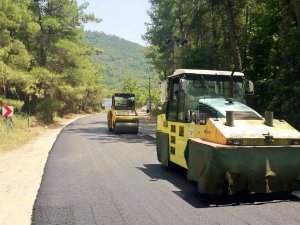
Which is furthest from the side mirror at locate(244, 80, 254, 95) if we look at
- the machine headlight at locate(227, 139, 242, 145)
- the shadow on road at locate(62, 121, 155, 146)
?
the shadow on road at locate(62, 121, 155, 146)

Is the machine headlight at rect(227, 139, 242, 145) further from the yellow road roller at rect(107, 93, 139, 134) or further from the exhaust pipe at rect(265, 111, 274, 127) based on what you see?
the yellow road roller at rect(107, 93, 139, 134)

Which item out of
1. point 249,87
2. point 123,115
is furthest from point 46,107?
point 249,87

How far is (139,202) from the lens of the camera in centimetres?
784

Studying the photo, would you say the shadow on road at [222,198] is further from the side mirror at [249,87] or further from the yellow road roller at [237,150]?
the side mirror at [249,87]

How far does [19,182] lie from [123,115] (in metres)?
15.8

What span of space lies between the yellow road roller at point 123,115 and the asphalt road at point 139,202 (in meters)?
13.6

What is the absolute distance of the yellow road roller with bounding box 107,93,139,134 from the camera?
84.2 feet

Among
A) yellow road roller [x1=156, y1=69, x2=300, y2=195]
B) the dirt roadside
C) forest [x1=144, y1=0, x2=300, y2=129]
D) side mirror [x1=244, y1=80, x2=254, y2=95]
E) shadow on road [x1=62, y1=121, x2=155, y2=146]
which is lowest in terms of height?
the dirt roadside

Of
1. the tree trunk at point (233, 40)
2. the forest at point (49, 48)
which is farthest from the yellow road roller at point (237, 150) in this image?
the forest at point (49, 48)

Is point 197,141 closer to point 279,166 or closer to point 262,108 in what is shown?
Result: point 279,166

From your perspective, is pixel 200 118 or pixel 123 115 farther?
pixel 123 115

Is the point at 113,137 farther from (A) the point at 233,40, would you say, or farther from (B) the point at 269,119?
(B) the point at 269,119

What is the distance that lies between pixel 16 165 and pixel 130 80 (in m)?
108

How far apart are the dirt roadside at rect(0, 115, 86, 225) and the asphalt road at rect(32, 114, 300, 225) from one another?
0.78ft
